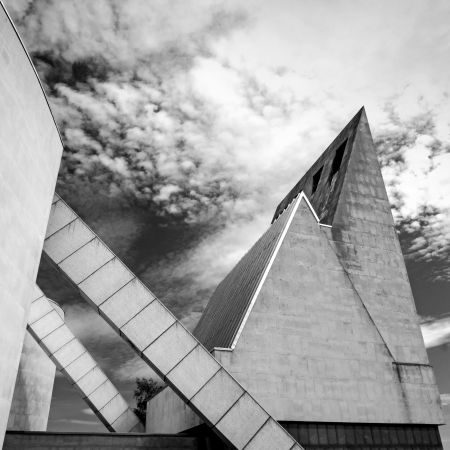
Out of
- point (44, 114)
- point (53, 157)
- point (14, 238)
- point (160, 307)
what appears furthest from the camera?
point (160, 307)

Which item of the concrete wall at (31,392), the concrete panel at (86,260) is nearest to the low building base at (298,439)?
the concrete panel at (86,260)

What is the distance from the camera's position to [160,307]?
17.5 m

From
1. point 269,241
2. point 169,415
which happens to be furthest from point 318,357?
point 169,415

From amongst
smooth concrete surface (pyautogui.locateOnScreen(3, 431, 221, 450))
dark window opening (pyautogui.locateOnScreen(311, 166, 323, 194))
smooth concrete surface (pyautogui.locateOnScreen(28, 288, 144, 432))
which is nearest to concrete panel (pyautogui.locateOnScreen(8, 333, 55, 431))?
smooth concrete surface (pyautogui.locateOnScreen(28, 288, 144, 432))

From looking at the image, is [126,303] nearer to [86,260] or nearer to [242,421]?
[86,260]

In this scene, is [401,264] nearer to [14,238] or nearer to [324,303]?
[324,303]

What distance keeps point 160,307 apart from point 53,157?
7.11 meters

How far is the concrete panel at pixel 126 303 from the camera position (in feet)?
55.4

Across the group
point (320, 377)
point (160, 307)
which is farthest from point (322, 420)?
point (160, 307)

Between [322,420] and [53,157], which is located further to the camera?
[322,420]

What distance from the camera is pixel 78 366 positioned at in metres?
29.1

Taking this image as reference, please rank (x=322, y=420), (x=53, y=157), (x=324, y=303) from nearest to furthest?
1. (x=53, y=157)
2. (x=322, y=420)
3. (x=324, y=303)

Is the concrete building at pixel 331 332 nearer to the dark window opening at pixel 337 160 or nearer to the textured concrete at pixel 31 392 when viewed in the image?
the dark window opening at pixel 337 160

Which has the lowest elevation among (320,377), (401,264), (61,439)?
(61,439)
